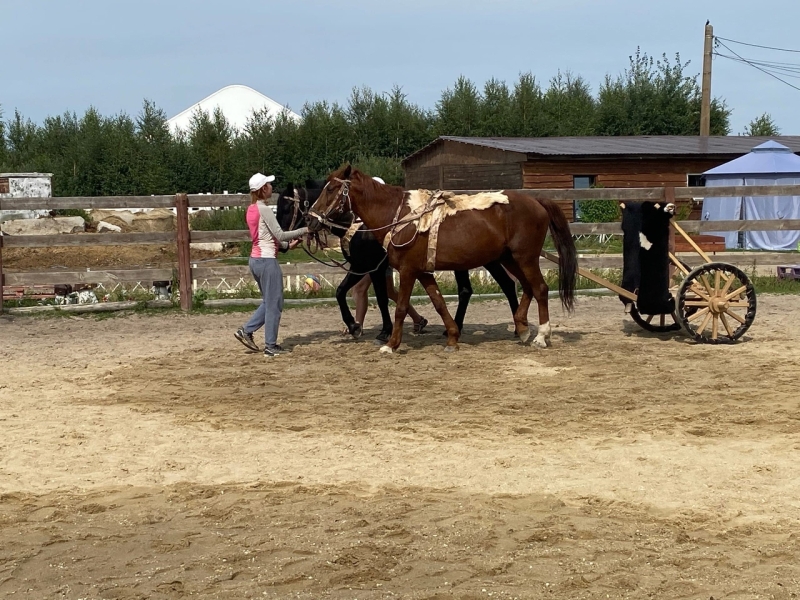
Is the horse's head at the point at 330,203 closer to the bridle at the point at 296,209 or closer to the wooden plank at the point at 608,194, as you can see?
the bridle at the point at 296,209

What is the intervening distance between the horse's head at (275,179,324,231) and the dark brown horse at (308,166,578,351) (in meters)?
0.29

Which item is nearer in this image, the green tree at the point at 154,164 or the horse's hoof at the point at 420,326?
the horse's hoof at the point at 420,326

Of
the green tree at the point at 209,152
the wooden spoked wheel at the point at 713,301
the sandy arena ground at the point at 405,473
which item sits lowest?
the sandy arena ground at the point at 405,473

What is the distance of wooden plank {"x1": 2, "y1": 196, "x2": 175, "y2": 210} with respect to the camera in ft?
44.9

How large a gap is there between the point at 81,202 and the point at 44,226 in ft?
54.2

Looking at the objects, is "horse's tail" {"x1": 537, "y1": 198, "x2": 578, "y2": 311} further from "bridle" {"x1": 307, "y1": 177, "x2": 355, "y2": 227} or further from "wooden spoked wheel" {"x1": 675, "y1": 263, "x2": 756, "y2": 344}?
"bridle" {"x1": 307, "y1": 177, "x2": 355, "y2": 227}

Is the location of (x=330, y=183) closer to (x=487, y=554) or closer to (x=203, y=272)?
(x=203, y=272)

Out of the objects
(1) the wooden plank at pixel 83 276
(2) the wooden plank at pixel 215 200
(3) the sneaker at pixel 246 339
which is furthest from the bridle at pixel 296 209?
(1) the wooden plank at pixel 83 276

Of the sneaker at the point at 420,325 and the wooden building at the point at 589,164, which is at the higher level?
the wooden building at the point at 589,164

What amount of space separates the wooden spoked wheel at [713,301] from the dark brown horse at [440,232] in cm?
145

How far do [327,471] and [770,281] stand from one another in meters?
11.3

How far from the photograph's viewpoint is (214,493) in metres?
5.43

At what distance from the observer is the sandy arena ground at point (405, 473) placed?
4.20 m

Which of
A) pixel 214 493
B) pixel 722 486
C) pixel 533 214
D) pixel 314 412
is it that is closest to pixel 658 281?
pixel 533 214
